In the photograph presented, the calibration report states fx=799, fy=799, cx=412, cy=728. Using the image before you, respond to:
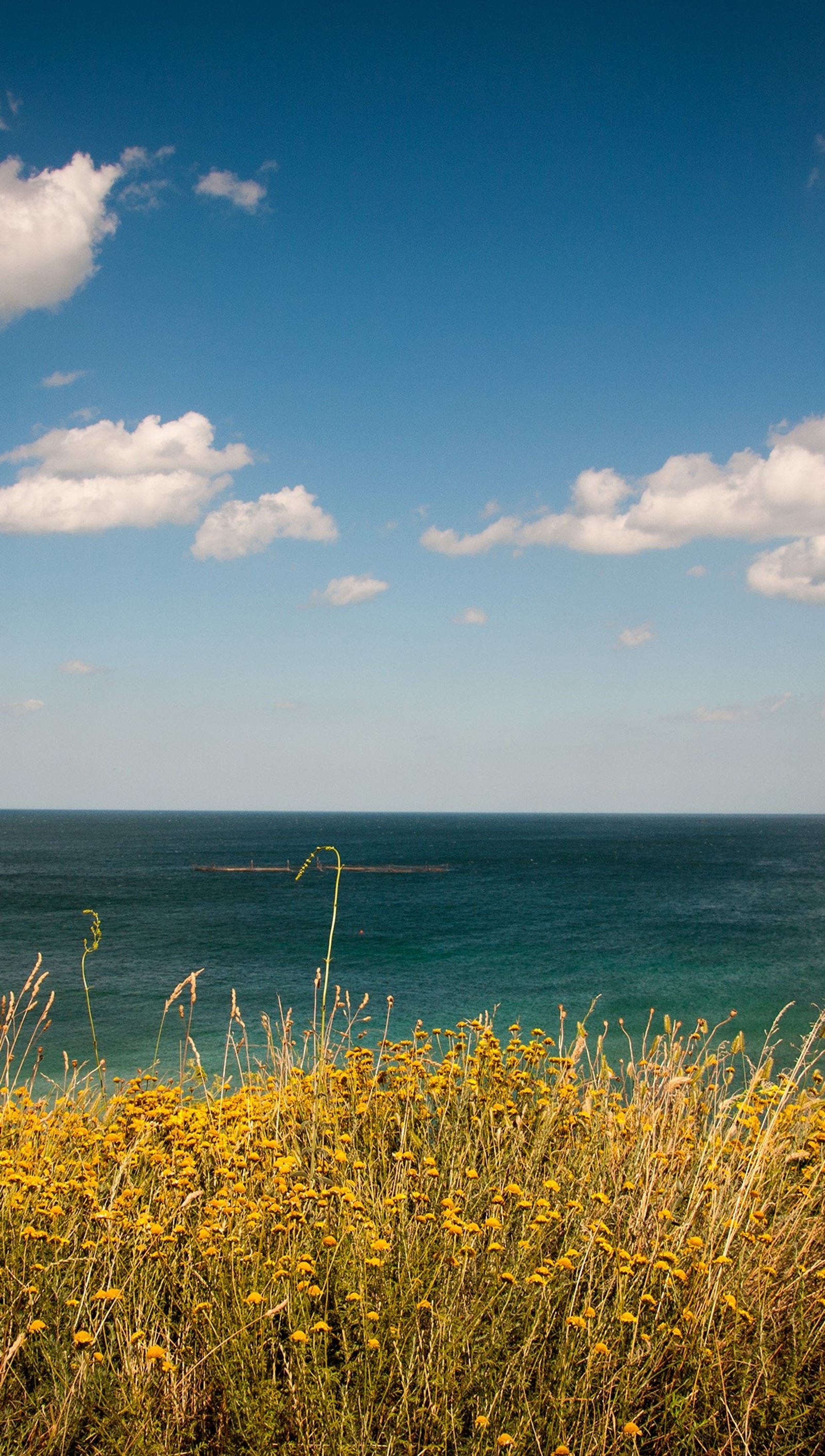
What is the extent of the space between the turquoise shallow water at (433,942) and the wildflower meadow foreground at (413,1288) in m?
16.3

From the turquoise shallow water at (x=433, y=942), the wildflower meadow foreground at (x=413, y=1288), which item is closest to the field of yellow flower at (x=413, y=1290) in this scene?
the wildflower meadow foreground at (x=413, y=1288)

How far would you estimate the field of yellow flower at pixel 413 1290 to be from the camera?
107 inches

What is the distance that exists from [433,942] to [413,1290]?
35484 millimetres

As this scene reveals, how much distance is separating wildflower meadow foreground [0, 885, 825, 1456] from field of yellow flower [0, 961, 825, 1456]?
0.02 meters

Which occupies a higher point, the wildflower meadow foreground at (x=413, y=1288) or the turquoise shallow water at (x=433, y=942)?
the wildflower meadow foreground at (x=413, y=1288)

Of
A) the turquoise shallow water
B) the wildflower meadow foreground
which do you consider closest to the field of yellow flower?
the wildflower meadow foreground

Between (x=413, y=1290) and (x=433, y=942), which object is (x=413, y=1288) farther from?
(x=433, y=942)

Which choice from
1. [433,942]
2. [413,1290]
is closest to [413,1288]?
[413,1290]

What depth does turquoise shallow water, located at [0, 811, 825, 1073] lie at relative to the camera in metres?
24.5

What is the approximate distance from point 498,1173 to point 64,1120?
2793 millimetres

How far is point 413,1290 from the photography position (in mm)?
3086

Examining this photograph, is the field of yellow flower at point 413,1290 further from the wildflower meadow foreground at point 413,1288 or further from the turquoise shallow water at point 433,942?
the turquoise shallow water at point 433,942

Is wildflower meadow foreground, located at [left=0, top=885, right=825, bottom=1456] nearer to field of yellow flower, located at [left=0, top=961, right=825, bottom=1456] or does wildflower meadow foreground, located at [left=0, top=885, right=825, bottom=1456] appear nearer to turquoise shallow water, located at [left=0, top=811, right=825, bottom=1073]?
field of yellow flower, located at [left=0, top=961, right=825, bottom=1456]

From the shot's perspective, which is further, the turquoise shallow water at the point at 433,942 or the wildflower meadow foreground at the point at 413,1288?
the turquoise shallow water at the point at 433,942
